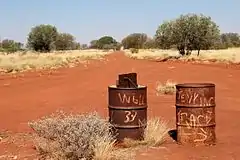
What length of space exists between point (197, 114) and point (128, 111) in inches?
54.3

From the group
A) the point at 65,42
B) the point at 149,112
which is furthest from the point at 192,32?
the point at 65,42

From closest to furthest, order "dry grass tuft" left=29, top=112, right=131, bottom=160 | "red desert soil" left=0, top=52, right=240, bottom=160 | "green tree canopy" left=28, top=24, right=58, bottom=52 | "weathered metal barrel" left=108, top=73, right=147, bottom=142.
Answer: "dry grass tuft" left=29, top=112, right=131, bottom=160 < "red desert soil" left=0, top=52, right=240, bottom=160 < "weathered metal barrel" left=108, top=73, right=147, bottom=142 < "green tree canopy" left=28, top=24, right=58, bottom=52

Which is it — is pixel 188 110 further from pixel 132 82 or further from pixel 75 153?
pixel 75 153

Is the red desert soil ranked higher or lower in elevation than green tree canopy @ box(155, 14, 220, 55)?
lower

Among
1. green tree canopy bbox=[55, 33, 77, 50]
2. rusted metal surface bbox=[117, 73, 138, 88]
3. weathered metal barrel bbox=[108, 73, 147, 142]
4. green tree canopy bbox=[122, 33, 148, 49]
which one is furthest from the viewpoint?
green tree canopy bbox=[122, 33, 148, 49]

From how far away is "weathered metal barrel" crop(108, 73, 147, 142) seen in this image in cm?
979

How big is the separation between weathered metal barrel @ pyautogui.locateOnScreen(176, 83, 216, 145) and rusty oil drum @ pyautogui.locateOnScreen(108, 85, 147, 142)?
0.81 metres

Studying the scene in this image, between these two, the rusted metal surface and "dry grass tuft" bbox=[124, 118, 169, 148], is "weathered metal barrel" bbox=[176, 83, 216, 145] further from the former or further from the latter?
the rusted metal surface

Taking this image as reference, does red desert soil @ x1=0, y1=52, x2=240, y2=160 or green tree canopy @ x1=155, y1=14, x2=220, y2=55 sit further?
green tree canopy @ x1=155, y1=14, x2=220, y2=55

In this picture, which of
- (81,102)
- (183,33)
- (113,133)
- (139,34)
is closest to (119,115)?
(113,133)

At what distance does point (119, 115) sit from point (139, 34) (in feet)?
626

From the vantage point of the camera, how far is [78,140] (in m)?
8.38

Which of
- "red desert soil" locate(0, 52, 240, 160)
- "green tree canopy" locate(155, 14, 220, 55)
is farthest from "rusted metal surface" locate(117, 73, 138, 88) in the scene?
"green tree canopy" locate(155, 14, 220, 55)

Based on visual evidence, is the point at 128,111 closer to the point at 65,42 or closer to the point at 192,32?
the point at 192,32
